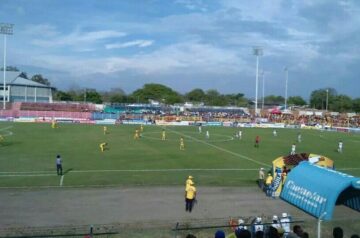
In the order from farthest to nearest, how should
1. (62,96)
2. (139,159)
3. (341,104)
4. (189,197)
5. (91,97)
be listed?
(62,96), (91,97), (341,104), (139,159), (189,197)

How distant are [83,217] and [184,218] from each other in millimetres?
4185

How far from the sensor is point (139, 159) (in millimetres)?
37312

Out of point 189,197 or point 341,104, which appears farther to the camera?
point 341,104

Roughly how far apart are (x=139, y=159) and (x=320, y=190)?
26772 mm

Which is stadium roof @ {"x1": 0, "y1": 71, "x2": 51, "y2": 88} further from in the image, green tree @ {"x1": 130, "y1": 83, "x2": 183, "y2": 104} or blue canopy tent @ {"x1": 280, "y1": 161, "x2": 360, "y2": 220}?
Result: blue canopy tent @ {"x1": 280, "y1": 161, "x2": 360, "y2": 220}

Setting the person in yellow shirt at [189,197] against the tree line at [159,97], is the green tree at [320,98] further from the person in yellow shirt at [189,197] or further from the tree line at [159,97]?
the person in yellow shirt at [189,197]

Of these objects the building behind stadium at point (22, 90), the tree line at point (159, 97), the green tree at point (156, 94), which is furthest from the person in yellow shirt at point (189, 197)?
the green tree at point (156, 94)

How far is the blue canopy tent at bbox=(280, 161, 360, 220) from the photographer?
11.0 metres

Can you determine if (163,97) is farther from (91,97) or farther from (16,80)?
(16,80)

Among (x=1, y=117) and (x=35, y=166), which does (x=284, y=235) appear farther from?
(x=1, y=117)

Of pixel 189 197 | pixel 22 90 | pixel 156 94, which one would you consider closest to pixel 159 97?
pixel 156 94

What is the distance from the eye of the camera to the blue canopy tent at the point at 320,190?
11000 millimetres

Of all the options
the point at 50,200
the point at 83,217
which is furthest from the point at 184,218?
the point at 50,200

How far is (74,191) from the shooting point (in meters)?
24.3
